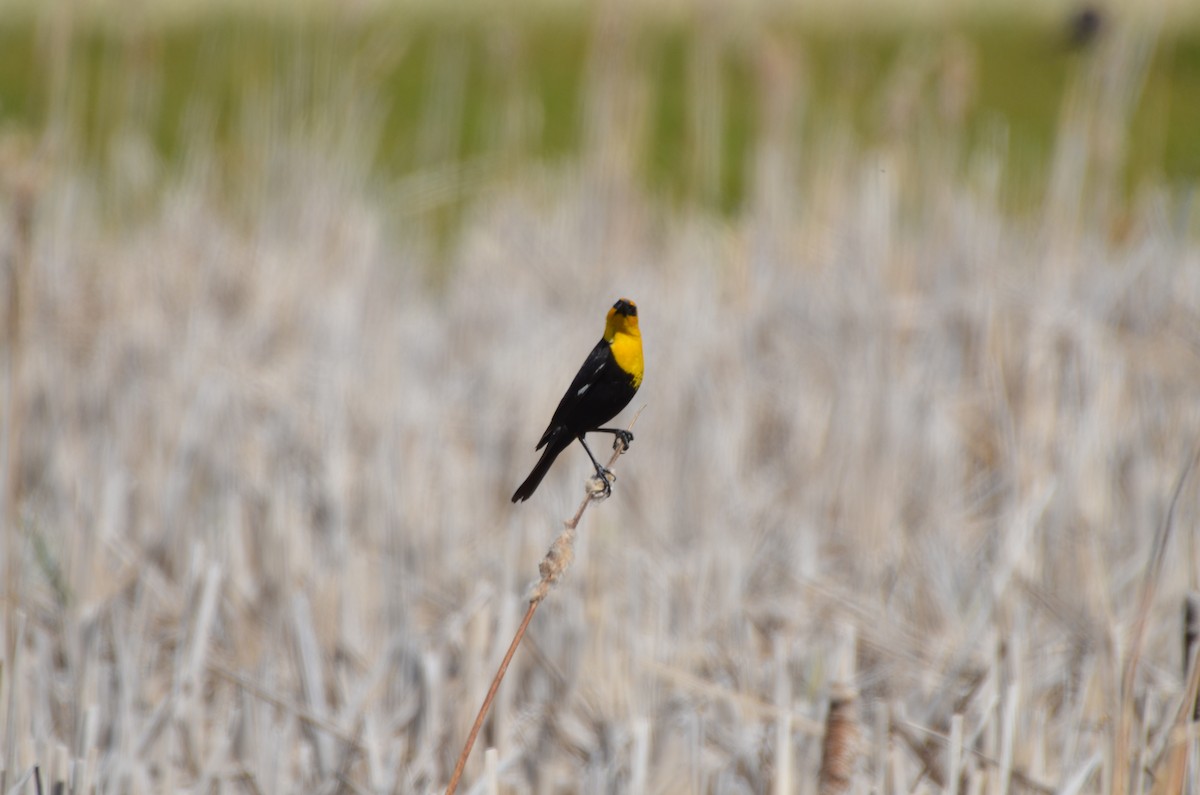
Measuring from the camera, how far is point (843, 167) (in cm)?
442

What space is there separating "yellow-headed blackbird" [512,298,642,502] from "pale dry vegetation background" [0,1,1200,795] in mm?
416

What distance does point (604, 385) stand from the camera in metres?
0.93

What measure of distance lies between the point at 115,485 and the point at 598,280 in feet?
5.26

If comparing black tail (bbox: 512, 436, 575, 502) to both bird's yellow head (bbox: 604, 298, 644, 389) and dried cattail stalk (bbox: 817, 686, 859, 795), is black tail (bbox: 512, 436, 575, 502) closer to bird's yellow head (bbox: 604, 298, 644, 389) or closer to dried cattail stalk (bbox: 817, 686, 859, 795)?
bird's yellow head (bbox: 604, 298, 644, 389)

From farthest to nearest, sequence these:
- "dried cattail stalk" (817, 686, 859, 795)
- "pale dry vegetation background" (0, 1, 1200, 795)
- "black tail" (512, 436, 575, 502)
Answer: "pale dry vegetation background" (0, 1, 1200, 795), "dried cattail stalk" (817, 686, 859, 795), "black tail" (512, 436, 575, 502)

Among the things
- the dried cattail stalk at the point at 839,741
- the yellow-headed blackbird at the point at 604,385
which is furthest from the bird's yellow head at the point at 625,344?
the dried cattail stalk at the point at 839,741

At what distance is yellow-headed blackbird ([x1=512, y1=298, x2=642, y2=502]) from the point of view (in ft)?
2.86

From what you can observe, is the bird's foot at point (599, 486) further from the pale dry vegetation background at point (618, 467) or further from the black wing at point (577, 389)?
the pale dry vegetation background at point (618, 467)

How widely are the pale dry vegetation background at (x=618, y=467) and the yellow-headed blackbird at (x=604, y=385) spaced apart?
416mm

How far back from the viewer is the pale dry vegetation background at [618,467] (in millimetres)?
1923

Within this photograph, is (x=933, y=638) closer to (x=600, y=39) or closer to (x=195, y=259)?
(x=600, y=39)

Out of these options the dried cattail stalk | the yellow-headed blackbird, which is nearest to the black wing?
the yellow-headed blackbird

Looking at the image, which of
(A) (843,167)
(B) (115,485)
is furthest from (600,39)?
(B) (115,485)

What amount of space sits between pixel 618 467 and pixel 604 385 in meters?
2.14
